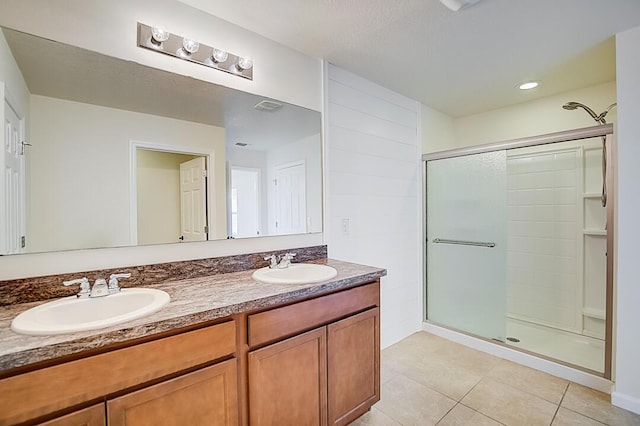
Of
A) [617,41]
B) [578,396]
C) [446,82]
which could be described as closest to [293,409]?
[578,396]

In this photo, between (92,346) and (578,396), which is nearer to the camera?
(92,346)

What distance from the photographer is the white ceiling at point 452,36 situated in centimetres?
156

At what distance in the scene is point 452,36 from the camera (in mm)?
1823

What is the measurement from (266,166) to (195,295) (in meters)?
0.97

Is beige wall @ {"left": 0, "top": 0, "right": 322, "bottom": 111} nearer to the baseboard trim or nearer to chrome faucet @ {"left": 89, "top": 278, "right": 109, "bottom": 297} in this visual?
chrome faucet @ {"left": 89, "top": 278, "right": 109, "bottom": 297}

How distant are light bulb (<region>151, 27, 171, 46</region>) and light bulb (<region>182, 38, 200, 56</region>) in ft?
0.27

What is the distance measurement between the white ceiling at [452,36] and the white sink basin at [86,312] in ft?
4.84

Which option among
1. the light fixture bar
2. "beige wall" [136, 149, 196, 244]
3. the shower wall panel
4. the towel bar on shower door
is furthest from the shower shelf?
"beige wall" [136, 149, 196, 244]

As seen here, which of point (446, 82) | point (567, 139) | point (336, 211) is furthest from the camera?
point (446, 82)

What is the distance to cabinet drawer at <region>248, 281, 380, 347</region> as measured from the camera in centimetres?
122

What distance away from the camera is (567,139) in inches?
81.4

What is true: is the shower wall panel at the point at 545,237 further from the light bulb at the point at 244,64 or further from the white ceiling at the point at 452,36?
the light bulb at the point at 244,64

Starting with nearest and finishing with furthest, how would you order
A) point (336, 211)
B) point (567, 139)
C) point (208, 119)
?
point (208, 119) → point (567, 139) → point (336, 211)

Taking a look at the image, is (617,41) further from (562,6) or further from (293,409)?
(293,409)
